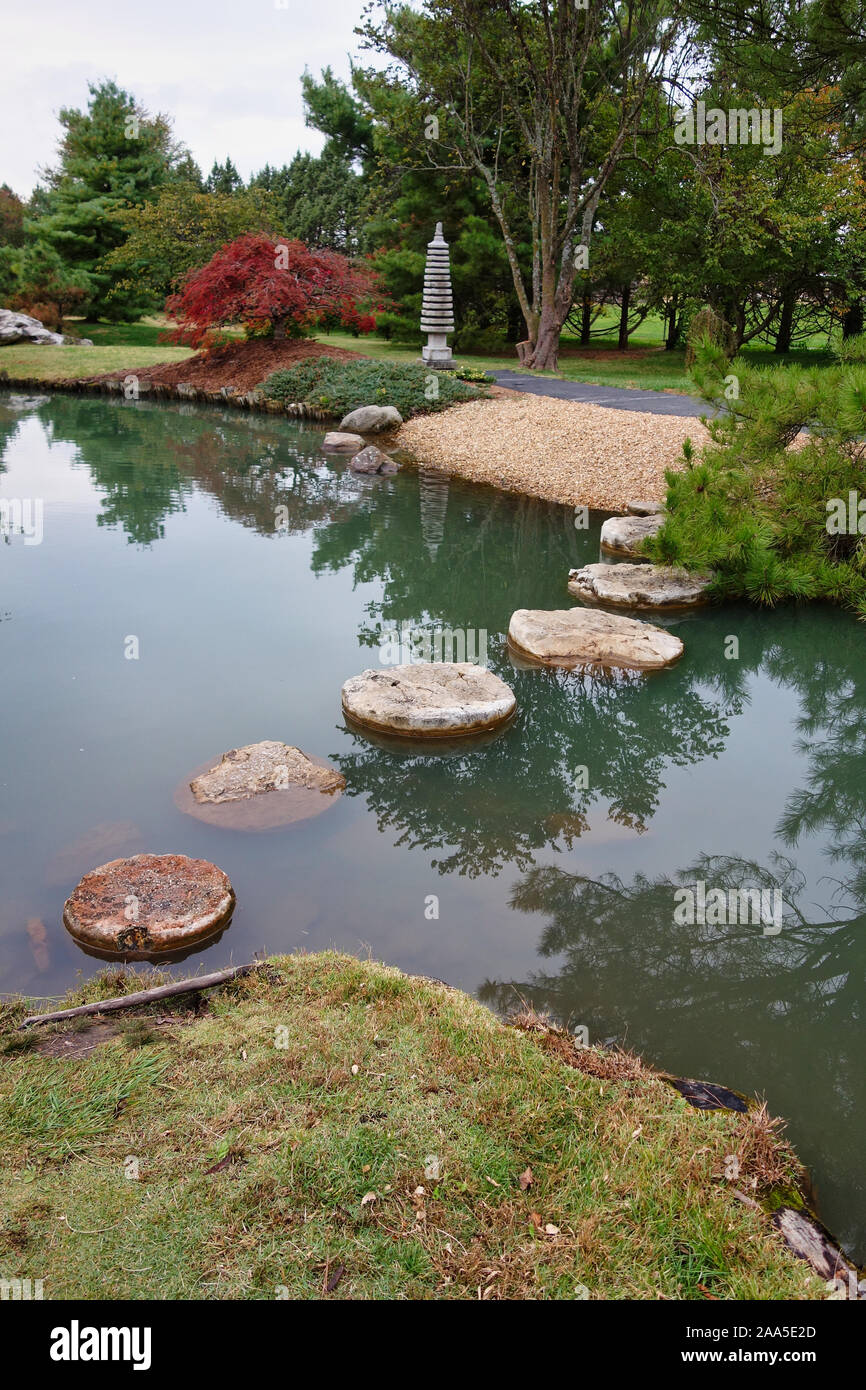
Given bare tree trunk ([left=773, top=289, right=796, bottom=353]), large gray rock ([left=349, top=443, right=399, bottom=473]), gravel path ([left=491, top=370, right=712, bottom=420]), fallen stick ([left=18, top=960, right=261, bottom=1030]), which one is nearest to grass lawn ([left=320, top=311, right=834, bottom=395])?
bare tree trunk ([left=773, top=289, right=796, bottom=353])

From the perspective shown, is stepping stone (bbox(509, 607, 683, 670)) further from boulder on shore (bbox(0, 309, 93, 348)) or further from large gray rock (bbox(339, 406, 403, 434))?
boulder on shore (bbox(0, 309, 93, 348))

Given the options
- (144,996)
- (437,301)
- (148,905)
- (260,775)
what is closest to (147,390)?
(437,301)

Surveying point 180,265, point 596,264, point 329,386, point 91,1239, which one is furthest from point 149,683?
point 180,265

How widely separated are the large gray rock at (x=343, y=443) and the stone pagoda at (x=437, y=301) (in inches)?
174

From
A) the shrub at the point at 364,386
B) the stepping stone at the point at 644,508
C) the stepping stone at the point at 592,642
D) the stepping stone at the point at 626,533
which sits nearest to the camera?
the stepping stone at the point at 592,642

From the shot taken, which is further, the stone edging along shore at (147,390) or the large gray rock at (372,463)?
the stone edging along shore at (147,390)

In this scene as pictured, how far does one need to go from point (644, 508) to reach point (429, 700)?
5.67 meters

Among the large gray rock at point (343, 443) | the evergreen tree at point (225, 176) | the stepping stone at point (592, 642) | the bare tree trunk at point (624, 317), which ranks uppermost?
the evergreen tree at point (225, 176)

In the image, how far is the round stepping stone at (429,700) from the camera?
19.0 feet

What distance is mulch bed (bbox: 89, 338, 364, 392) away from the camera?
19.0 m

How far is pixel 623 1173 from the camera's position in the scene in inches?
108

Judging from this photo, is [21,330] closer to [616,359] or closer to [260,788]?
[616,359]

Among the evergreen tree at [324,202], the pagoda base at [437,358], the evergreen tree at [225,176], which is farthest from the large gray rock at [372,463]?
the evergreen tree at [225,176]

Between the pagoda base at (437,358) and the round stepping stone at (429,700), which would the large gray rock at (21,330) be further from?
the round stepping stone at (429,700)
